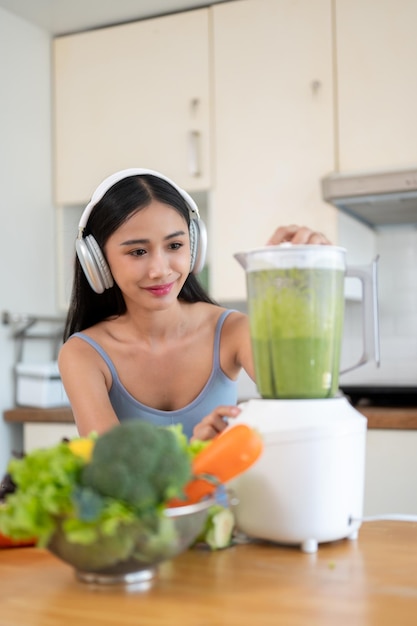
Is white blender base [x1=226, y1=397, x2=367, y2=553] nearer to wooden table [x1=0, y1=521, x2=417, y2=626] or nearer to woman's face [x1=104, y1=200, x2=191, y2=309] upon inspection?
wooden table [x1=0, y1=521, x2=417, y2=626]

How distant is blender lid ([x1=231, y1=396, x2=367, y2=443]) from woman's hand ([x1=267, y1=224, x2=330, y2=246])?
0.26 metres

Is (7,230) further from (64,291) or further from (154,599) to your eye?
(154,599)

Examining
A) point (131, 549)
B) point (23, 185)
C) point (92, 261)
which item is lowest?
point (131, 549)

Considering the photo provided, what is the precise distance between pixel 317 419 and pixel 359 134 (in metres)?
1.93

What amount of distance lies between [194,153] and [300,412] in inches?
84.6

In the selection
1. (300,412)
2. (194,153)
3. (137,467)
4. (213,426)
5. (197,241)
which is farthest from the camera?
(194,153)

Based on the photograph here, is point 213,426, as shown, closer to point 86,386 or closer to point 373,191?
point 86,386

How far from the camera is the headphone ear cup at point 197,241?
1563mm

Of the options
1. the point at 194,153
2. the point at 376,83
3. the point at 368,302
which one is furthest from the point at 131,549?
the point at 194,153

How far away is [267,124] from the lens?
2900 millimetres

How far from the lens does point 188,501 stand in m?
0.87

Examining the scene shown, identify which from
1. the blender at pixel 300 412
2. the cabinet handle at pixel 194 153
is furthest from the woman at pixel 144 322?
the cabinet handle at pixel 194 153

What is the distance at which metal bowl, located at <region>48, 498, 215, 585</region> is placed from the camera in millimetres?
767

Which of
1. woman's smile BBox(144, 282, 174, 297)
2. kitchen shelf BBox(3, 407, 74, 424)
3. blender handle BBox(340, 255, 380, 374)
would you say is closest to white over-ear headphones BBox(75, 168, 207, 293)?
woman's smile BBox(144, 282, 174, 297)
